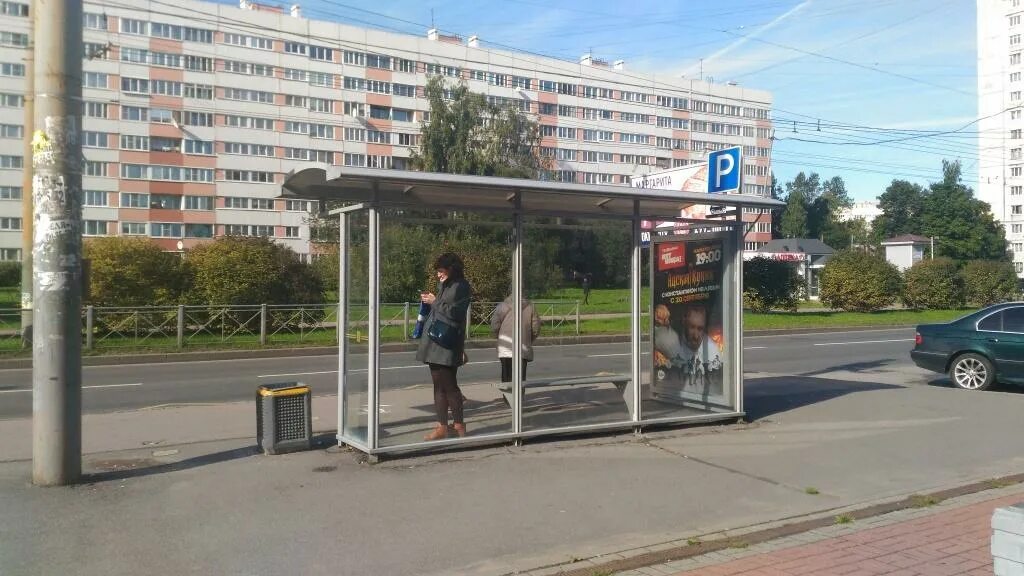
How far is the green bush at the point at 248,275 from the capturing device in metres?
22.5

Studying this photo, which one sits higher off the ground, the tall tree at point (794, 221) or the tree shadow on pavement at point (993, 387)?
the tall tree at point (794, 221)

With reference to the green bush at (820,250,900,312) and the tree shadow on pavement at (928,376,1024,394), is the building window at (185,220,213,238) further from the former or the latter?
the tree shadow on pavement at (928,376,1024,394)

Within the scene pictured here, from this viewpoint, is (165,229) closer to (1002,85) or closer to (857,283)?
(857,283)

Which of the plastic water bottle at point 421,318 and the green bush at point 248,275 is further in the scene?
the green bush at point 248,275

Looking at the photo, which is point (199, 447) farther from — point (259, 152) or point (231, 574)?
point (259, 152)

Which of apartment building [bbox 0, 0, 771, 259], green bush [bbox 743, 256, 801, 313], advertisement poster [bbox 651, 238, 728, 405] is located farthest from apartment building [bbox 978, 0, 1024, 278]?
advertisement poster [bbox 651, 238, 728, 405]

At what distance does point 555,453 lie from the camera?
27.1 ft

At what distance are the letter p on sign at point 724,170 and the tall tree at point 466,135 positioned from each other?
38140mm

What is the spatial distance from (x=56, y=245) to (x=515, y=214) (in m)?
4.12

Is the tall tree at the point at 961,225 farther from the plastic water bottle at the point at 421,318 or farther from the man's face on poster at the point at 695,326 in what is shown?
the plastic water bottle at the point at 421,318

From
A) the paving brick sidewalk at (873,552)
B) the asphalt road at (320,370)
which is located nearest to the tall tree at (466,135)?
the asphalt road at (320,370)

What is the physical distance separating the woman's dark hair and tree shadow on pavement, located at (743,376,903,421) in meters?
4.35

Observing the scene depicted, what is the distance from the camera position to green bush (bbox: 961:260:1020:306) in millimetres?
43906

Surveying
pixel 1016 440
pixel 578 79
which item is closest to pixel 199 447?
pixel 1016 440
